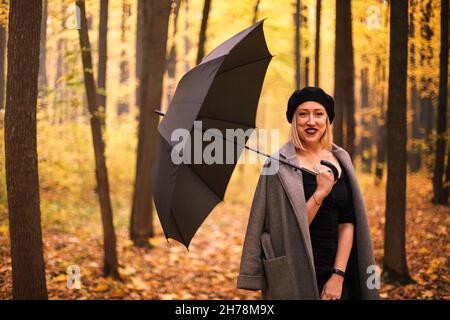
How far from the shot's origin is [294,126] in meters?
2.79

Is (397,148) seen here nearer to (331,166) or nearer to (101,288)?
(331,166)

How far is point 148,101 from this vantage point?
817 centimetres

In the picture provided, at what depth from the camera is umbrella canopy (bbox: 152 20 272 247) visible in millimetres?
2807

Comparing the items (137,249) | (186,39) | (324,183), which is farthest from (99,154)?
(186,39)

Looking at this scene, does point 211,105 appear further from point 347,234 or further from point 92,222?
point 92,222

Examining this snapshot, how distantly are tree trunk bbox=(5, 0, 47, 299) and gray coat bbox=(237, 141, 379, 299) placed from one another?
2.80 meters

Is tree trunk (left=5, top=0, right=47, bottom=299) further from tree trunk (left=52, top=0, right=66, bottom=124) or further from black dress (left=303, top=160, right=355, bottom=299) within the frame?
black dress (left=303, top=160, right=355, bottom=299)

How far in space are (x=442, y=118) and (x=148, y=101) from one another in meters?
5.34

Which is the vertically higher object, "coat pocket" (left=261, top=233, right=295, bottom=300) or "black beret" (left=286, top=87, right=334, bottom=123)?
"black beret" (left=286, top=87, right=334, bottom=123)

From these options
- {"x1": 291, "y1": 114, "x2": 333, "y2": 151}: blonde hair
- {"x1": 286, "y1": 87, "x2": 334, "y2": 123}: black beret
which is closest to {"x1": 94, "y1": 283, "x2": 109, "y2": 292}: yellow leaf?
{"x1": 291, "y1": 114, "x2": 333, "y2": 151}: blonde hair

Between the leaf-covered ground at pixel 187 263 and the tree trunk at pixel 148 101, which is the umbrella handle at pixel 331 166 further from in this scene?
the tree trunk at pixel 148 101

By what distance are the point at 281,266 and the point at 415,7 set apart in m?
5.71

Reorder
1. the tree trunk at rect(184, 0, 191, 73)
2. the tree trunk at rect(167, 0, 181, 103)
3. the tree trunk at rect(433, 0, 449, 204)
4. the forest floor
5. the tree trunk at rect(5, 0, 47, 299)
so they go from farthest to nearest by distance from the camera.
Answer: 1. the tree trunk at rect(184, 0, 191, 73)
2. the tree trunk at rect(167, 0, 181, 103)
3. the tree trunk at rect(433, 0, 449, 204)
4. the forest floor
5. the tree trunk at rect(5, 0, 47, 299)

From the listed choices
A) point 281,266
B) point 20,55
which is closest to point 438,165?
point 281,266
